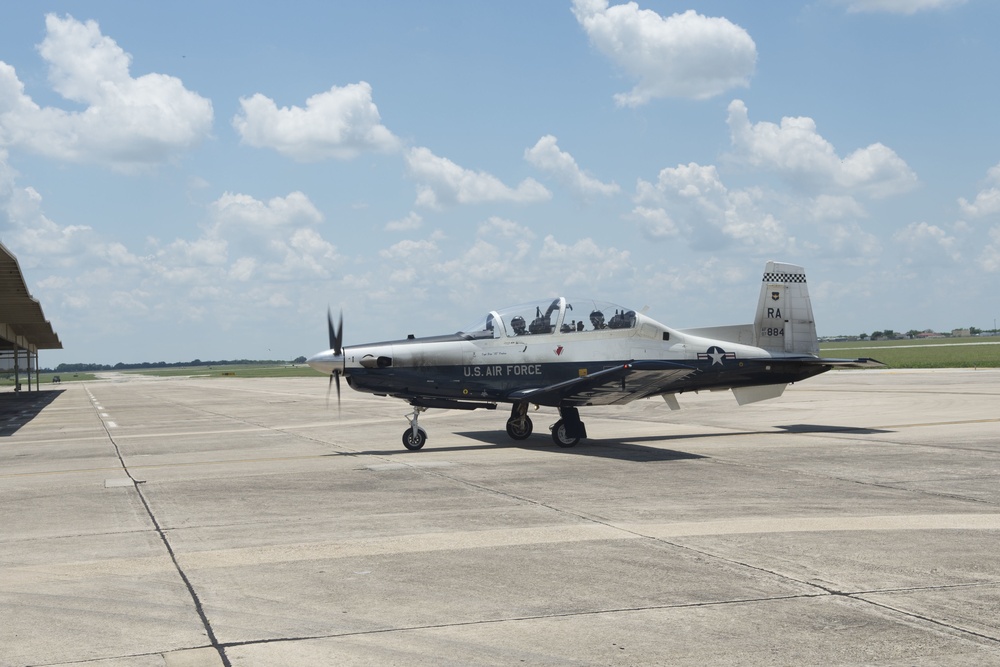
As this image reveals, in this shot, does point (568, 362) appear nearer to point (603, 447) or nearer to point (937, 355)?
point (603, 447)

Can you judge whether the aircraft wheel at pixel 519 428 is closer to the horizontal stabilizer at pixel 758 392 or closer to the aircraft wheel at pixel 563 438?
the aircraft wheel at pixel 563 438

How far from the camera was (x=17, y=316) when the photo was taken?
2179 inches

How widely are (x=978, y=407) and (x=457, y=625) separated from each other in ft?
68.6

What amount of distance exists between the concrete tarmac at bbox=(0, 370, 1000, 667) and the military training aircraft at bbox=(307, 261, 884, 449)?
3.47 ft

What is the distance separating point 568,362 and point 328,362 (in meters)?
4.43

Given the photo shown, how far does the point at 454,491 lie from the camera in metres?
11.8

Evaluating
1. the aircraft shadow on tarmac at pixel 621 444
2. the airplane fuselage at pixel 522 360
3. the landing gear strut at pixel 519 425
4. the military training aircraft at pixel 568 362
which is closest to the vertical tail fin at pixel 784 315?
the military training aircraft at pixel 568 362

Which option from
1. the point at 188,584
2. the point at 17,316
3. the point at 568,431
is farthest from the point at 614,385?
the point at 17,316

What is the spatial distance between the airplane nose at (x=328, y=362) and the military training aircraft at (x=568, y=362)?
0.7 inches

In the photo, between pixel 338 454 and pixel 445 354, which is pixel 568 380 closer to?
pixel 445 354

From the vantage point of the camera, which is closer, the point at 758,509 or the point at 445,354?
the point at 758,509

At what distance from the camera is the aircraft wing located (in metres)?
16.0

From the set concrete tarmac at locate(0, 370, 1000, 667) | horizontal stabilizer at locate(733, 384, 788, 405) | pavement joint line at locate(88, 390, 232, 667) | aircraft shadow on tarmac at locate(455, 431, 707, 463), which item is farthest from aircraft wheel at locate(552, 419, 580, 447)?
pavement joint line at locate(88, 390, 232, 667)

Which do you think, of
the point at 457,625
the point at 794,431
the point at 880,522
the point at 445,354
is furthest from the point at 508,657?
the point at 794,431
